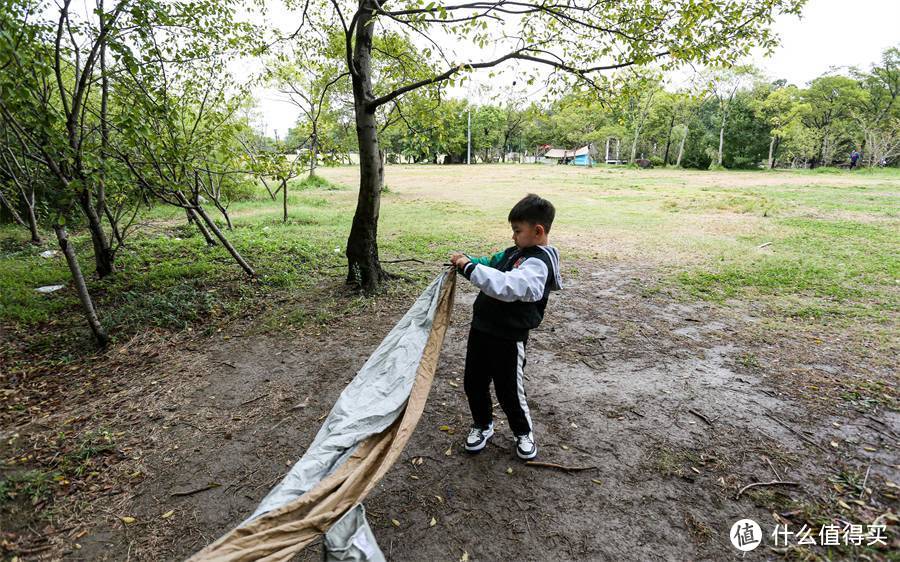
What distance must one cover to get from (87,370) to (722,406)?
20.5 ft

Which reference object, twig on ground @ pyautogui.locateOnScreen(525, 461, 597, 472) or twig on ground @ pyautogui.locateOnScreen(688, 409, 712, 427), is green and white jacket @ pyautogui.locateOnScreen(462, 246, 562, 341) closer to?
twig on ground @ pyautogui.locateOnScreen(525, 461, 597, 472)

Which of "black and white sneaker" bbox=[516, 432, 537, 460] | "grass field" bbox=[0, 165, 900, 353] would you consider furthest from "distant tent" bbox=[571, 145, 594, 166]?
"black and white sneaker" bbox=[516, 432, 537, 460]

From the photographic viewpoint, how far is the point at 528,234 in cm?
272

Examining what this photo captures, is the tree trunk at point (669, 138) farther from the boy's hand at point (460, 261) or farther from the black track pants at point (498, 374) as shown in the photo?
the boy's hand at point (460, 261)

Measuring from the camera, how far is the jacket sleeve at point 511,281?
2.45 metres

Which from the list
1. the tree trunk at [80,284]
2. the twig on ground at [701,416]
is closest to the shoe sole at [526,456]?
the twig on ground at [701,416]

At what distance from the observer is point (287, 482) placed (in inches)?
75.4

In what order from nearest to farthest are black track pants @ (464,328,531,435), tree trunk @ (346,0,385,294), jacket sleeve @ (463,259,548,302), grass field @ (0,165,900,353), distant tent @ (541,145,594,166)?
jacket sleeve @ (463,259,548,302)
black track pants @ (464,328,531,435)
grass field @ (0,165,900,353)
tree trunk @ (346,0,385,294)
distant tent @ (541,145,594,166)

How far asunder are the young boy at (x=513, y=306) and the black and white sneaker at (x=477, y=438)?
220 millimetres

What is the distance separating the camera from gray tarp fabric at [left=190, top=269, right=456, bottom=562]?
1.68 m

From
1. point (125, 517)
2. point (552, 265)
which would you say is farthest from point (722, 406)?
point (125, 517)

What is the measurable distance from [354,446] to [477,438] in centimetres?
126

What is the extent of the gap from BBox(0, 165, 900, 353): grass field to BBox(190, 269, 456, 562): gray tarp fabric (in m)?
3.40

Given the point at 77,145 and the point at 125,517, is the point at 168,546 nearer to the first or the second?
the point at 125,517
